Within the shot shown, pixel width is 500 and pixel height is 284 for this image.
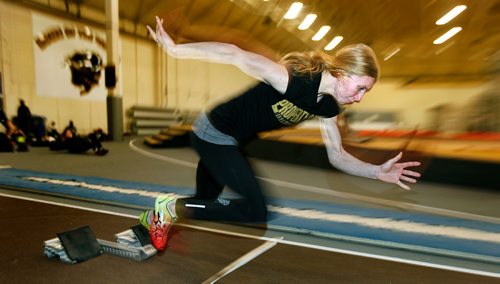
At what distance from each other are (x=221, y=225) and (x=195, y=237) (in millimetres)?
296

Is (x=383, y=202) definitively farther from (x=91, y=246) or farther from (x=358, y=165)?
(x=91, y=246)

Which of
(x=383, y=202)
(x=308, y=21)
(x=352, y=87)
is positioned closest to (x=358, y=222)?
(x=383, y=202)

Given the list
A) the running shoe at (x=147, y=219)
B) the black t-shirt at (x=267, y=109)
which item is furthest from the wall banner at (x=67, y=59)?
the black t-shirt at (x=267, y=109)

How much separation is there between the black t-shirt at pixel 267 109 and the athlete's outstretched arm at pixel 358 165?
7.1 inches

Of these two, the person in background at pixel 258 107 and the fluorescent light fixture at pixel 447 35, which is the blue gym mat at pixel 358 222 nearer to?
the person in background at pixel 258 107

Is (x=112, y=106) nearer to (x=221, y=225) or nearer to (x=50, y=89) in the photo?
(x=50, y=89)

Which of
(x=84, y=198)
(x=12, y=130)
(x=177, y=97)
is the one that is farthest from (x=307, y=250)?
(x=177, y=97)

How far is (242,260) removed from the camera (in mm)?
2033

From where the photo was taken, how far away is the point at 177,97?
14.0 meters

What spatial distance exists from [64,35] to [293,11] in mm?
6788

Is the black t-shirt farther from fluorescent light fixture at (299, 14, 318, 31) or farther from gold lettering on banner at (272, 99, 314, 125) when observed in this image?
fluorescent light fixture at (299, 14, 318, 31)

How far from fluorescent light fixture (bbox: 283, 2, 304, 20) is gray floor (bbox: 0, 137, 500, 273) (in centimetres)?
363

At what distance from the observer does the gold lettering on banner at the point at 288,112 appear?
59.6 inches

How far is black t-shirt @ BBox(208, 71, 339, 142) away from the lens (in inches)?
58.1
